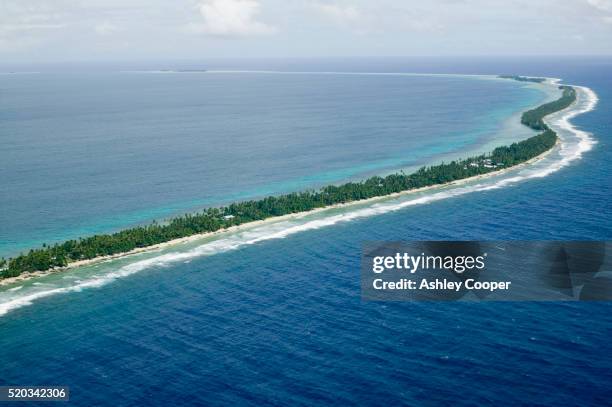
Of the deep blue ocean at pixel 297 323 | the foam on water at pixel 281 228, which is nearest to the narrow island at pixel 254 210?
the foam on water at pixel 281 228

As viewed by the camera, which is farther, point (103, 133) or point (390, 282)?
point (103, 133)

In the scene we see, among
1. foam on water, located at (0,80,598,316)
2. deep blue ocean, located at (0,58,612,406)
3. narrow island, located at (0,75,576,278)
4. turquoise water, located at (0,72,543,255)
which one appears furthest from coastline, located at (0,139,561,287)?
turquoise water, located at (0,72,543,255)

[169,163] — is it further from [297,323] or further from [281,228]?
[297,323]

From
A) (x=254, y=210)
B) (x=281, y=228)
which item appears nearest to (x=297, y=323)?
(x=281, y=228)

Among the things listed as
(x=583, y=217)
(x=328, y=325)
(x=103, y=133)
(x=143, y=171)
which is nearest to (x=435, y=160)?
(x=583, y=217)

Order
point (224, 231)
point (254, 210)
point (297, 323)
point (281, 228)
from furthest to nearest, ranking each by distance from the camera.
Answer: point (254, 210) < point (281, 228) < point (224, 231) < point (297, 323)

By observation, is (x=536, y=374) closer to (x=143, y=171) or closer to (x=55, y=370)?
(x=55, y=370)

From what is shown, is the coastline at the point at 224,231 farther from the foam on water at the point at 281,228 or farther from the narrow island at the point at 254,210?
the foam on water at the point at 281,228

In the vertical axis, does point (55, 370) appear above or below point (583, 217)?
below
